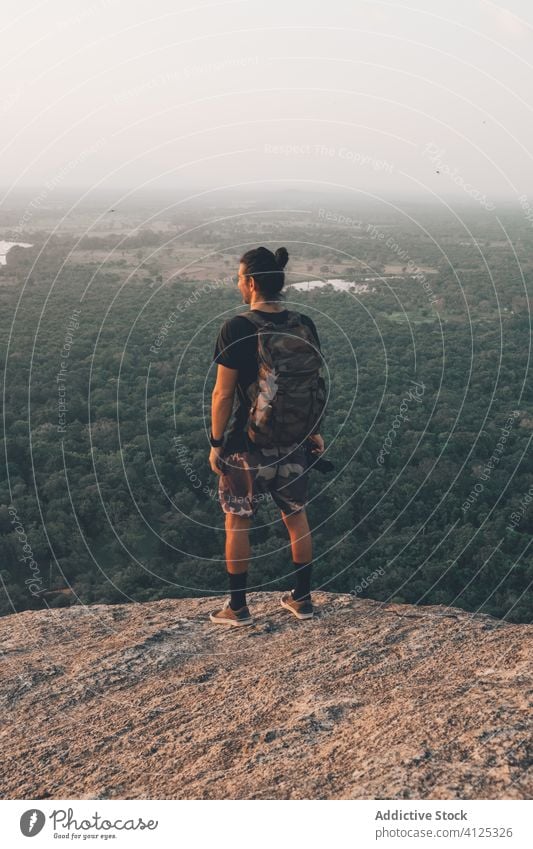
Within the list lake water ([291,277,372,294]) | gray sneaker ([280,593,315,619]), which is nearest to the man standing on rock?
gray sneaker ([280,593,315,619])

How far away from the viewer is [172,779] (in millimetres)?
3850

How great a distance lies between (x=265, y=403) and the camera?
17.6 ft

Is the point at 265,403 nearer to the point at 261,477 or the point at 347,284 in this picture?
the point at 261,477

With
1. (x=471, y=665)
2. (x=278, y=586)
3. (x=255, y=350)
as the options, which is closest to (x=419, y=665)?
(x=471, y=665)

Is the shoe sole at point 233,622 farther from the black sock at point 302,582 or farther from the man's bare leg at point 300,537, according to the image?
the man's bare leg at point 300,537

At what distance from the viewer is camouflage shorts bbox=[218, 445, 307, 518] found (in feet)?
18.2

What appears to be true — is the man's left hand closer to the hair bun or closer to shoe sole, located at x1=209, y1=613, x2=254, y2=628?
shoe sole, located at x1=209, y1=613, x2=254, y2=628

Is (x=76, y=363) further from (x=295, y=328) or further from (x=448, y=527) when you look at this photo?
(x=295, y=328)

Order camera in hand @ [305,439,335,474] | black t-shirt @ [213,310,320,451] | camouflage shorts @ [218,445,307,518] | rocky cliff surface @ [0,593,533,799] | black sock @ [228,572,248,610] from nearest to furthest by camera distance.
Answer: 1. rocky cliff surface @ [0,593,533,799]
2. black t-shirt @ [213,310,320,451]
3. camouflage shorts @ [218,445,307,518]
4. camera in hand @ [305,439,335,474]
5. black sock @ [228,572,248,610]

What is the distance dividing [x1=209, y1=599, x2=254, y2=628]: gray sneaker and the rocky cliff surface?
12cm

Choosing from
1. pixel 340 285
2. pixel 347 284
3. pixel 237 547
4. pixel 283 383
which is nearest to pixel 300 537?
pixel 237 547

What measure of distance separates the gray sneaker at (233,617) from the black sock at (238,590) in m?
0.06

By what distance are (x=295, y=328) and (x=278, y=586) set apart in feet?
34.7

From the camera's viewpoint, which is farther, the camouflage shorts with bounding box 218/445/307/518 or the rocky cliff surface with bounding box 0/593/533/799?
the camouflage shorts with bounding box 218/445/307/518
